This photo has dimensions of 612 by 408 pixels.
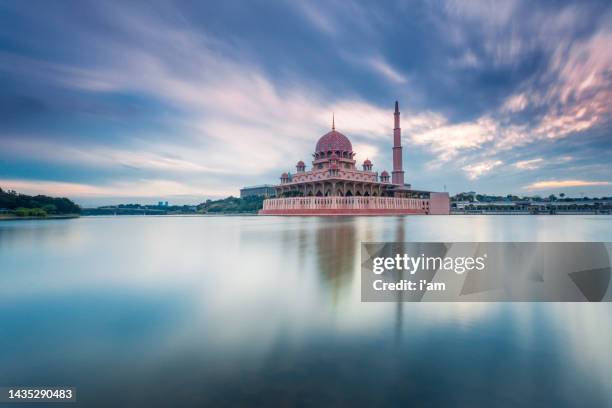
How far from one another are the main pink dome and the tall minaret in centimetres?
1207

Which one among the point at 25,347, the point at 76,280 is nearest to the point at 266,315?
the point at 25,347

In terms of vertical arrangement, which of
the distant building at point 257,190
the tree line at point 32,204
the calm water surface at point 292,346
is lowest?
the calm water surface at point 292,346

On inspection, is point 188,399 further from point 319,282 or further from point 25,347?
point 319,282

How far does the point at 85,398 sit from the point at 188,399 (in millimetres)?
954

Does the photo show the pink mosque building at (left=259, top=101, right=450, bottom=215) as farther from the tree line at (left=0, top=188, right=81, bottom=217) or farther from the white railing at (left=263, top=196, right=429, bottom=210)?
the tree line at (left=0, top=188, right=81, bottom=217)

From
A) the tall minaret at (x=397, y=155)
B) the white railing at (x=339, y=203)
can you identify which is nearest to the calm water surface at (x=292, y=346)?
the white railing at (x=339, y=203)

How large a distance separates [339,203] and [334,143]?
17.8 meters

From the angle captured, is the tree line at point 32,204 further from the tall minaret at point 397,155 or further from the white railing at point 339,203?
the tall minaret at point 397,155

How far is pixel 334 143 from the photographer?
216ft

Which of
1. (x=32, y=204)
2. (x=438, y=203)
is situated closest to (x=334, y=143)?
(x=438, y=203)

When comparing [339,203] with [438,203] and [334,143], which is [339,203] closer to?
[334,143]

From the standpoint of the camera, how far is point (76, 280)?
7.24 m

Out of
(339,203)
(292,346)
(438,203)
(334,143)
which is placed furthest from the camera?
(438,203)

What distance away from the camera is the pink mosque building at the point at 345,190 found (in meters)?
56.0
